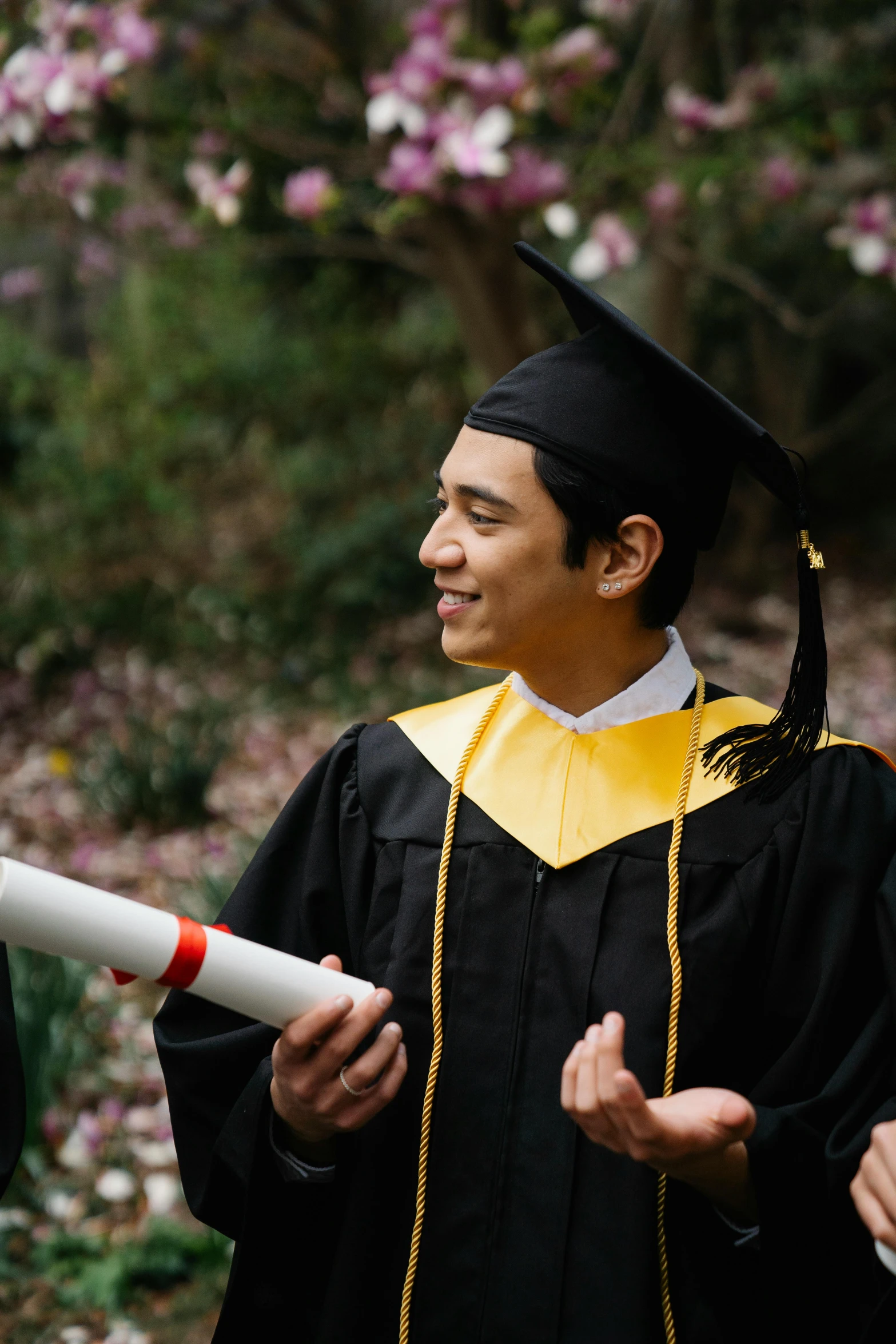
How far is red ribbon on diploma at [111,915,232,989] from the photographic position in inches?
46.8

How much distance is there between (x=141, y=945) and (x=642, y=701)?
697 mm

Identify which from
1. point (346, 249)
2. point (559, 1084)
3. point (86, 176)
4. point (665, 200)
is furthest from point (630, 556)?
point (346, 249)

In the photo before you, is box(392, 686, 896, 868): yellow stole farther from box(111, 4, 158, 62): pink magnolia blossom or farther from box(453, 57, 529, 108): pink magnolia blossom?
box(111, 4, 158, 62): pink magnolia blossom

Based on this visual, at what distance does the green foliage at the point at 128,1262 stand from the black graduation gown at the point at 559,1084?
1113mm

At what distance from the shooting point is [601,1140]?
1.24m

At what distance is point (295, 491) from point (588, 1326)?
6082mm

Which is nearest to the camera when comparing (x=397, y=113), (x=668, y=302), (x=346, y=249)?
(x=397, y=113)

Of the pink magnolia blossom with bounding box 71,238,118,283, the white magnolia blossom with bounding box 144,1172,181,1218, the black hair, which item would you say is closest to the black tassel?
the black hair

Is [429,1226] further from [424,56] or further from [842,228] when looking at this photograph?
[842,228]

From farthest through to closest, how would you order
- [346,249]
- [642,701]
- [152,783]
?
[346,249] < [152,783] < [642,701]

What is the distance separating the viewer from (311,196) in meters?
4.27

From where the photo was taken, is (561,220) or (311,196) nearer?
(561,220)

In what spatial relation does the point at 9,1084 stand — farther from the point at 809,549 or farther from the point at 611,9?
the point at 611,9

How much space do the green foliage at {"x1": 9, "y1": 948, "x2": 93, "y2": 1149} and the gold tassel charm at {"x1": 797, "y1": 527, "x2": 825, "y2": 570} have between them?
187 cm
